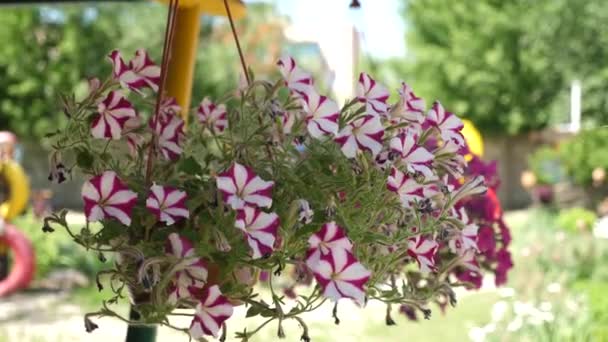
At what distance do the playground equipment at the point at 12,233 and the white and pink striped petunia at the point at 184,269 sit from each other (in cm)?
486

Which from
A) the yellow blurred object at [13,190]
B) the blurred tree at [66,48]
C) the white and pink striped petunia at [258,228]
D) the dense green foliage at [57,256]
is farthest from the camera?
the blurred tree at [66,48]

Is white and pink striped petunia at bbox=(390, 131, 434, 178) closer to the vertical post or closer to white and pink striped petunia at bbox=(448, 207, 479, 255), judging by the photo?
white and pink striped petunia at bbox=(448, 207, 479, 255)

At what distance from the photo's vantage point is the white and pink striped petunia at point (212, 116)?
96cm

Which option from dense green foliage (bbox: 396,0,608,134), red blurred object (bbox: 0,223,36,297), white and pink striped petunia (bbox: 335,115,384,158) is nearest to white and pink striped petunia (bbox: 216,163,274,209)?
white and pink striped petunia (bbox: 335,115,384,158)

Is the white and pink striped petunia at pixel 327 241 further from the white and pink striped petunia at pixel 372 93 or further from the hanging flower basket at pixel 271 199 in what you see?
the white and pink striped petunia at pixel 372 93

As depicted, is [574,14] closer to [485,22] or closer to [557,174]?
[557,174]

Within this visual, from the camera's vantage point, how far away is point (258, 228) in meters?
0.61

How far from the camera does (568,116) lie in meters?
10.1

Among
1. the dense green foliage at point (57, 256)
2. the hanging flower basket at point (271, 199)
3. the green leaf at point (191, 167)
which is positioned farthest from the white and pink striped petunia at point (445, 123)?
the dense green foliage at point (57, 256)

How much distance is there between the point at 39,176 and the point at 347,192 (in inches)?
403

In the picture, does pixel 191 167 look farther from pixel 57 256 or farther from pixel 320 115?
pixel 57 256

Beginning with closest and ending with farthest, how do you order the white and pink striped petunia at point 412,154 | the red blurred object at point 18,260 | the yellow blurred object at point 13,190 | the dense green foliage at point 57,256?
1. the white and pink striped petunia at point 412,154
2. the red blurred object at point 18,260
3. the yellow blurred object at point 13,190
4. the dense green foliage at point 57,256

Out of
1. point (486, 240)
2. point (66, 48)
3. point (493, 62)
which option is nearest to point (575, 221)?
point (486, 240)

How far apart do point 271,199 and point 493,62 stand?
35.1 feet
